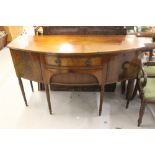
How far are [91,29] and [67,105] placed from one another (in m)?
0.88

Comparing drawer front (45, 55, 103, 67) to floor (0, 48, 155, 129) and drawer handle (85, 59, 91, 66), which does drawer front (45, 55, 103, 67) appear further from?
floor (0, 48, 155, 129)

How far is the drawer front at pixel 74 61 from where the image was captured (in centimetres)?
144

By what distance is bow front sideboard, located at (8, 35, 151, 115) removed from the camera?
56.7 inches

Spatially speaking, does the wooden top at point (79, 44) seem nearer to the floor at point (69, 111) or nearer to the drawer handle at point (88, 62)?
the drawer handle at point (88, 62)

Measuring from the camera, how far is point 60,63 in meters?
1.47

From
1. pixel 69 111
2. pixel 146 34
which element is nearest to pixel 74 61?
pixel 69 111

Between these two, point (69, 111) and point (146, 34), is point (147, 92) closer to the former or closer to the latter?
A: point (146, 34)

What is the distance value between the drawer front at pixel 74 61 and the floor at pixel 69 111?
2.03 feet

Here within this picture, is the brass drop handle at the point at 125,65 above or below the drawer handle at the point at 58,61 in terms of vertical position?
below

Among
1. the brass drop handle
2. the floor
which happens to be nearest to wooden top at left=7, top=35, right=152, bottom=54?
the brass drop handle

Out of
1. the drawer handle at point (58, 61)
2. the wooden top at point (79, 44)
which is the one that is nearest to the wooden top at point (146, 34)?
the wooden top at point (79, 44)

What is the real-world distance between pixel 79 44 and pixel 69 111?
75cm
